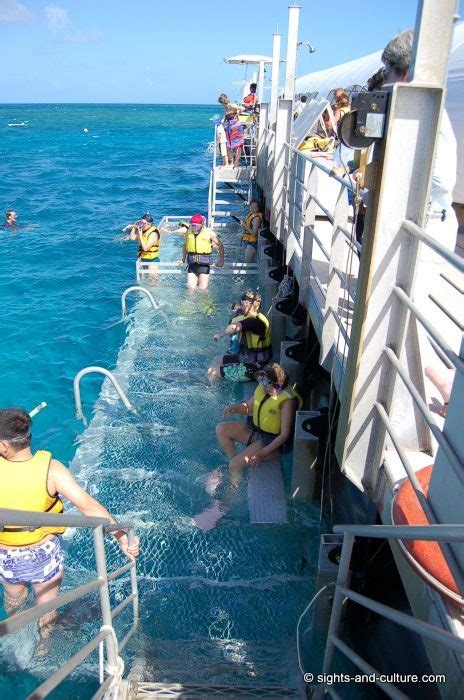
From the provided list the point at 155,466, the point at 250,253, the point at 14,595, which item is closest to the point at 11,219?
the point at 250,253

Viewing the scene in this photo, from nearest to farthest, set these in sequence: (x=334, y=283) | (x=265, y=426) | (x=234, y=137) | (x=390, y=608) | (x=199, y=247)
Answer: (x=390, y=608)
(x=334, y=283)
(x=265, y=426)
(x=199, y=247)
(x=234, y=137)

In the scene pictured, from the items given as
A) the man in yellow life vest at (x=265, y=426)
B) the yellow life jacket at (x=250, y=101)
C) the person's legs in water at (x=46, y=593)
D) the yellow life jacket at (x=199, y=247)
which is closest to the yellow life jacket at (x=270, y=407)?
the man in yellow life vest at (x=265, y=426)

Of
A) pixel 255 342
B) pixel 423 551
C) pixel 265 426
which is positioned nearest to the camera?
pixel 423 551

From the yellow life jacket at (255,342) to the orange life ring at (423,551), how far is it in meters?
4.77

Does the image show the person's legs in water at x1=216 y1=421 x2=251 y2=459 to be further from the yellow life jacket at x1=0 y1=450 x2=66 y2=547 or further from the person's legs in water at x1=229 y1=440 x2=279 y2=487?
the yellow life jacket at x1=0 y1=450 x2=66 y2=547

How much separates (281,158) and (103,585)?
7.69 m

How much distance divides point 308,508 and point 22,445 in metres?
2.84

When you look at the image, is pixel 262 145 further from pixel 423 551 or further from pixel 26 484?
pixel 423 551

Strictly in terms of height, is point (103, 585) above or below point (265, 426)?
above

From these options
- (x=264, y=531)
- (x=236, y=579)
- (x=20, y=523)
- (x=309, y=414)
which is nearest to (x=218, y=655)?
(x=236, y=579)

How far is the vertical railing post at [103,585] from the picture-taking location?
8.52 ft

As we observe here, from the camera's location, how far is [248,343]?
7.39 metres

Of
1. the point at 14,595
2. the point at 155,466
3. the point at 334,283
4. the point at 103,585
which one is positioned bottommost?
the point at 155,466

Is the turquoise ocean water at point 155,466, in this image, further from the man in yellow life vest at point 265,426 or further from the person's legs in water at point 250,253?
the person's legs in water at point 250,253
